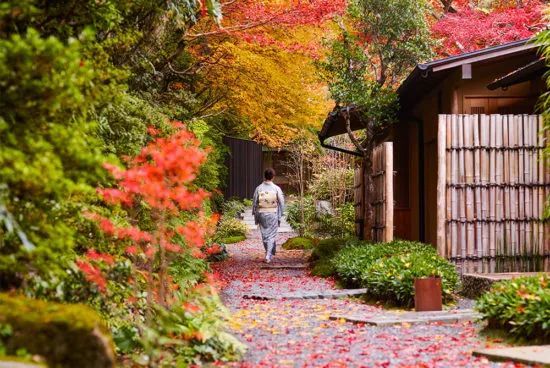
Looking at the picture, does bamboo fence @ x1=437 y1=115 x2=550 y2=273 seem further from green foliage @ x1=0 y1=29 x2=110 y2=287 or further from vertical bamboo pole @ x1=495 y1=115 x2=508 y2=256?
green foliage @ x1=0 y1=29 x2=110 y2=287

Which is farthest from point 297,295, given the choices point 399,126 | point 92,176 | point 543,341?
point 399,126

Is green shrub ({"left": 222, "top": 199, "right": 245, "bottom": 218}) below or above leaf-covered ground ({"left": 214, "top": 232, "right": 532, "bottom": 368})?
above

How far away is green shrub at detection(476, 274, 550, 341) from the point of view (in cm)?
631

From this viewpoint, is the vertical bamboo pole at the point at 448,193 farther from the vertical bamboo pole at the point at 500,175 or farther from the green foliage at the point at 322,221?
the green foliage at the point at 322,221

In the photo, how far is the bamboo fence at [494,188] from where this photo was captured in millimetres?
10523

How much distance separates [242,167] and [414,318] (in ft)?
69.1

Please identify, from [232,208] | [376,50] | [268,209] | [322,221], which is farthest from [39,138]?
[232,208]

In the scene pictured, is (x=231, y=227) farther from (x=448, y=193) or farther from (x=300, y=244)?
(x=448, y=193)

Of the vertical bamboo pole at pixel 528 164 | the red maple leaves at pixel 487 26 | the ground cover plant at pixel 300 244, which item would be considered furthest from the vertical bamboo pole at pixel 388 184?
the ground cover plant at pixel 300 244

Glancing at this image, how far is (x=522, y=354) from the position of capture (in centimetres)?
570

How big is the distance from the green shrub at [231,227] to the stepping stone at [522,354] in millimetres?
17801

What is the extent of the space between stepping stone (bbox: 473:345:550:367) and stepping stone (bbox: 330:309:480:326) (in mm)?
1736

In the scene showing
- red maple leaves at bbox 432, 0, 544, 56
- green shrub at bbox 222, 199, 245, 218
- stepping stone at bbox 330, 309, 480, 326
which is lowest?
stepping stone at bbox 330, 309, 480, 326

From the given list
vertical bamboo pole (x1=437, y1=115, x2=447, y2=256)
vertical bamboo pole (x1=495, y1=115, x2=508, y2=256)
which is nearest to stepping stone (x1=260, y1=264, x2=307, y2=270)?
vertical bamboo pole (x1=437, y1=115, x2=447, y2=256)
